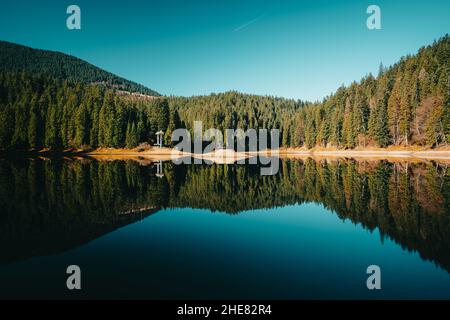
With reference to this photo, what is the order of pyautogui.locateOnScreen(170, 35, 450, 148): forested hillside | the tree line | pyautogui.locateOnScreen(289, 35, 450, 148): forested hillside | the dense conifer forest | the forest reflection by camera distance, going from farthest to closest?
the tree line, the dense conifer forest, pyautogui.locateOnScreen(170, 35, 450, 148): forested hillside, pyautogui.locateOnScreen(289, 35, 450, 148): forested hillside, the forest reflection

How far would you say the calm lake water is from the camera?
7.72 metres

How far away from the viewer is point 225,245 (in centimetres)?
1140

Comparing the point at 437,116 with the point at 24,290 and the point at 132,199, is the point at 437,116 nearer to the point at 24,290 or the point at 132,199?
the point at 132,199

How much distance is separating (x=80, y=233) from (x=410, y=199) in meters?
18.9

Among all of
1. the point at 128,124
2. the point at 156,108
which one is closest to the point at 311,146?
the point at 156,108

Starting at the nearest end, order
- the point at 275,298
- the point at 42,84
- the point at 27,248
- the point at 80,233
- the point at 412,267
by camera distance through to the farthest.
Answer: the point at 275,298, the point at 412,267, the point at 27,248, the point at 80,233, the point at 42,84

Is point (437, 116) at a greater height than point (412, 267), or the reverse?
point (437, 116)

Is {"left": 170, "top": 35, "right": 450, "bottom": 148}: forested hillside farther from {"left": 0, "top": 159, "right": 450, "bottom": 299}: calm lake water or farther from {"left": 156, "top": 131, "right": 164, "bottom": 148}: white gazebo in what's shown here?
{"left": 0, "top": 159, "right": 450, "bottom": 299}: calm lake water

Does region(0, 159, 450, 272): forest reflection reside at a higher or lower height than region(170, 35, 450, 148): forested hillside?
lower

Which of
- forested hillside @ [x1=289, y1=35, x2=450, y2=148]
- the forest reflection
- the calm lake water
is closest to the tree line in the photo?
forested hillside @ [x1=289, y1=35, x2=450, y2=148]

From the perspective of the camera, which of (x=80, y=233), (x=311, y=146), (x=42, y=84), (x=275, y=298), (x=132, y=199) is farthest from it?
(x=42, y=84)

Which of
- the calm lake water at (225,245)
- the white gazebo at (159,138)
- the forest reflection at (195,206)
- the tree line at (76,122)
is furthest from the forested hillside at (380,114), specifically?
the calm lake water at (225,245)

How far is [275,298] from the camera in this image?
279 inches

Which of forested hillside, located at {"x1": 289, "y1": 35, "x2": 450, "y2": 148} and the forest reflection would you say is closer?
the forest reflection
